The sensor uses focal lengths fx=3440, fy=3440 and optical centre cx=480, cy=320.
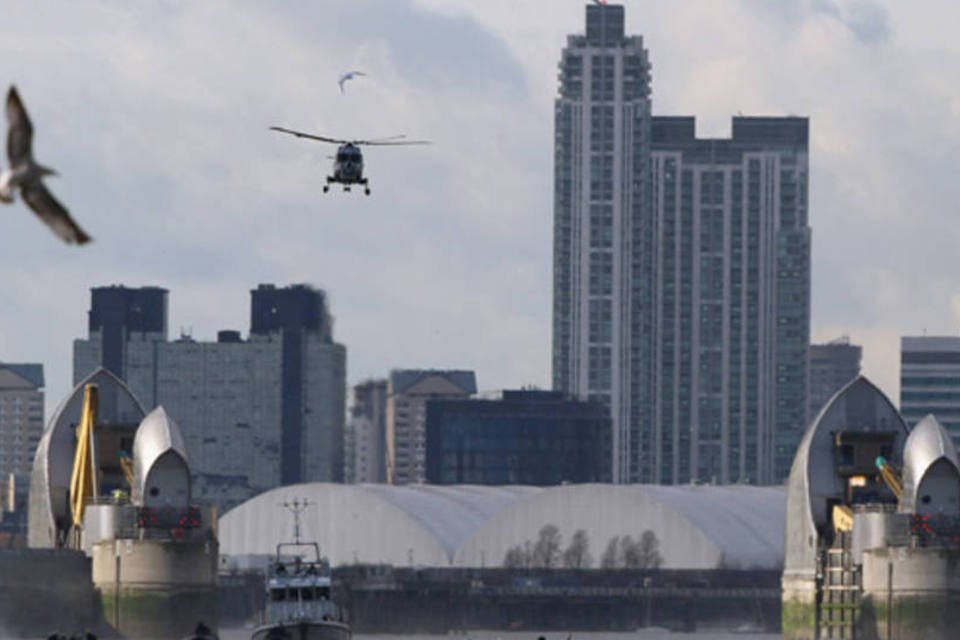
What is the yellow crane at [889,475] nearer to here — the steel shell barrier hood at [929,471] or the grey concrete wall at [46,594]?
the steel shell barrier hood at [929,471]

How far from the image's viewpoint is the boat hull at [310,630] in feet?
393

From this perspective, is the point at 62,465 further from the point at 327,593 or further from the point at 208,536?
the point at 327,593

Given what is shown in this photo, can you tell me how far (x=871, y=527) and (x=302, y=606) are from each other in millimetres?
32672

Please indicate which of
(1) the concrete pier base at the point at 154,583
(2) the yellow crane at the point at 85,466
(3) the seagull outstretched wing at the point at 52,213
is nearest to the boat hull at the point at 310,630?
(1) the concrete pier base at the point at 154,583

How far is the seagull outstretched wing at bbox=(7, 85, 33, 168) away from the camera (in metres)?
33.8

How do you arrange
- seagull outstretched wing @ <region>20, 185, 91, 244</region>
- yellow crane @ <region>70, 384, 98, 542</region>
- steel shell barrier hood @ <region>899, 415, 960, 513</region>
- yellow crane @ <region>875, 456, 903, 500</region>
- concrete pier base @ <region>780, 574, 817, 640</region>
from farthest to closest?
1. yellow crane @ <region>70, 384, 98, 542</region>
2. concrete pier base @ <region>780, 574, 817, 640</region>
3. yellow crane @ <region>875, 456, 903, 500</region>
4. steel shell barrier hood @ <region>899, 415, 960, 513</region>
5. seagull outstretched wing @ <region>20, 185, 91, 244</region>

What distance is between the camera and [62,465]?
6708 inches

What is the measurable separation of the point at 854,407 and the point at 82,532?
3778cm

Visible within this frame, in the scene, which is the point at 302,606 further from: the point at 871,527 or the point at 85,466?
the point at 85,466

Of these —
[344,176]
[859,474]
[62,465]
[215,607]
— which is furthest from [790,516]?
[344,176]

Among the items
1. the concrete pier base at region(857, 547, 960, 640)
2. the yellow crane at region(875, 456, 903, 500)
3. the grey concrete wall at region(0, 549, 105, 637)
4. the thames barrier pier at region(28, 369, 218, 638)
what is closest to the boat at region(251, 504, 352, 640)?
the thames barrier pier at region(28, 369, 218, 638)

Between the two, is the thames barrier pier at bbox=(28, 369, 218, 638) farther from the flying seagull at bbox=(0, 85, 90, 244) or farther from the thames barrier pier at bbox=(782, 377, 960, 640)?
the flying seagull at bbox=(0, 85, 90, 244)

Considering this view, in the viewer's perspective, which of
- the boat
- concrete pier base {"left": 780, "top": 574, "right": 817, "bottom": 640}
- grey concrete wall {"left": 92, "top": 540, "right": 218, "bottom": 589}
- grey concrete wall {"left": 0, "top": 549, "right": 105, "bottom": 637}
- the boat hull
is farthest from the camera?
grey concrete wall {"left": 0, "top": 549, "right": 105, "bottom": 637}

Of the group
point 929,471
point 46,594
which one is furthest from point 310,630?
point 46,594
